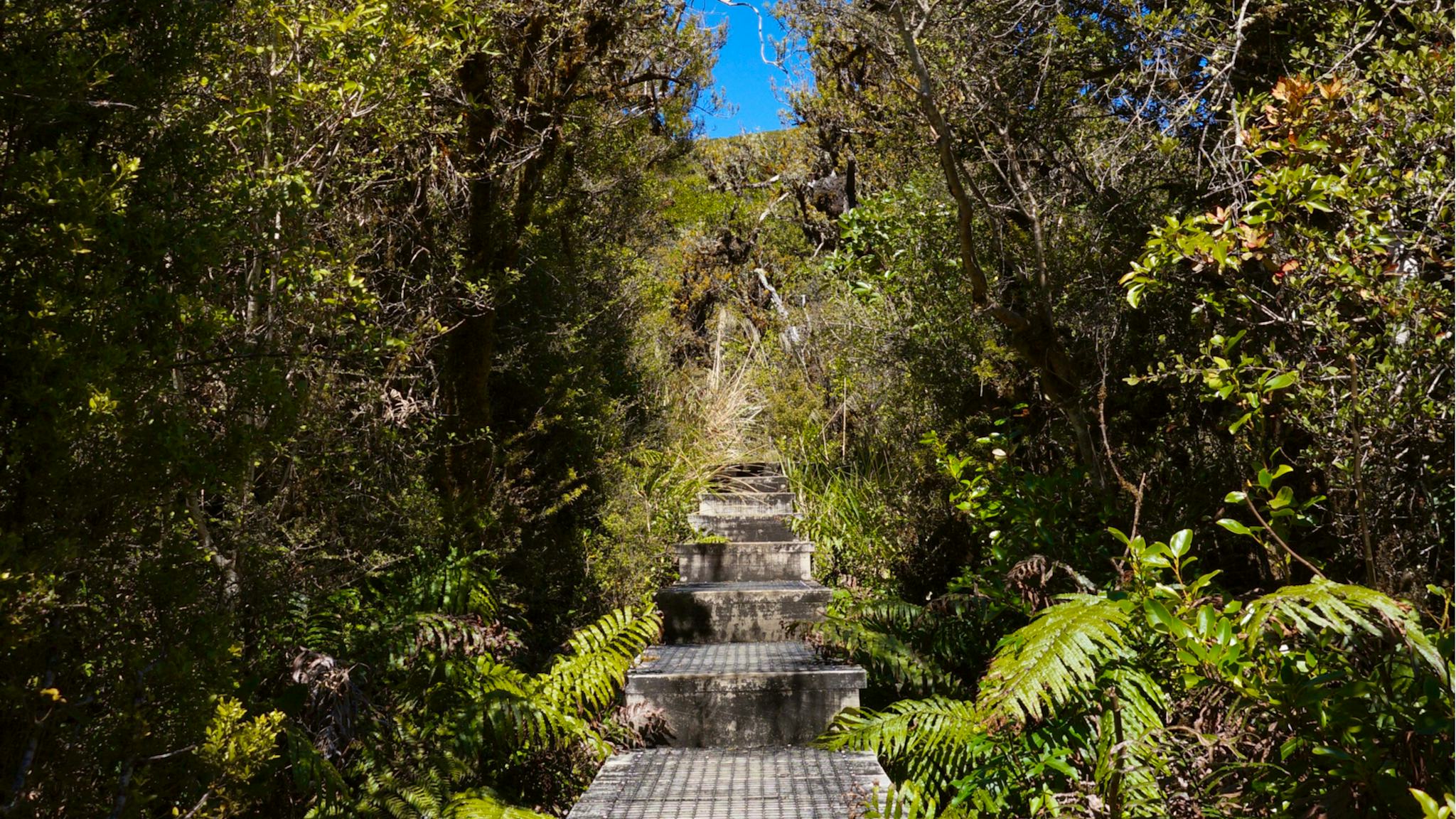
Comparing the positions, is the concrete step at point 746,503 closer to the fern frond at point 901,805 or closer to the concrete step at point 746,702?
the concrete step at point 746,702

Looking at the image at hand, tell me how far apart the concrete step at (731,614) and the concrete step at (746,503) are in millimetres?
1648

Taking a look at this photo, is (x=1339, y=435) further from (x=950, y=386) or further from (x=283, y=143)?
(x=283, y=143)

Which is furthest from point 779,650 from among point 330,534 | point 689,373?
point 689,373

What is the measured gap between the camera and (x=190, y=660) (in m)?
2.00

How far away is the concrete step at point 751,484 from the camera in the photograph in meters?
7.61

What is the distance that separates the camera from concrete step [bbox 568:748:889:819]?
326 centimetres

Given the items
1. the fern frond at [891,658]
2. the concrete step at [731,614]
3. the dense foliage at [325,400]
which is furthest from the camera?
the concrete step at [731,614]

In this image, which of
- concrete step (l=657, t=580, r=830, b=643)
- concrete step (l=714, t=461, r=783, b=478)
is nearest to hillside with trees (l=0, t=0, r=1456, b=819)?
concrete step (l=657, t=580, r=830, b=643)

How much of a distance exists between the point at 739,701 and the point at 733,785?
24.2 inches

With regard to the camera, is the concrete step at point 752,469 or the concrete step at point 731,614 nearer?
the concrete step at point 731,614

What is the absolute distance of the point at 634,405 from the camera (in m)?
7.02

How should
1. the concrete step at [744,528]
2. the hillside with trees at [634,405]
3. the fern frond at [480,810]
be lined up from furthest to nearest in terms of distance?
the concrete step at [744,528] < the fern frond at [480,810] < the hillside with trees at [634,405]

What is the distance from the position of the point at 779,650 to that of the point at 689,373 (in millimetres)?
4558

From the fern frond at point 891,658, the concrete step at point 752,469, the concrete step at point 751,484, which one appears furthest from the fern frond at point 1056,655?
the concrete step at point 752,469
